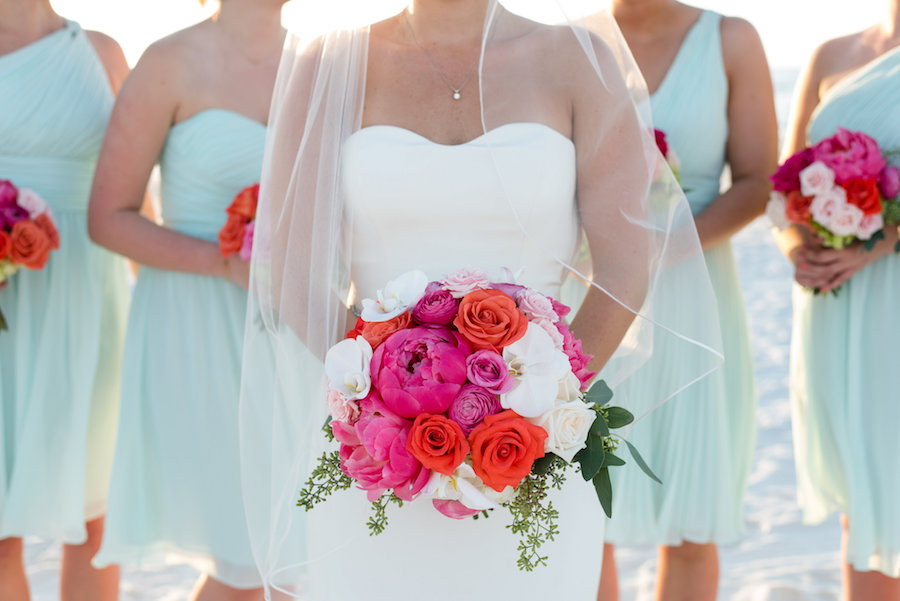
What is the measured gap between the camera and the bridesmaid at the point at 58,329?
3838mm

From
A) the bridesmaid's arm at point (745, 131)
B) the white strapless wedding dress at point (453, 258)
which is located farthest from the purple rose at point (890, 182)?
the white strapless wedding dress at point (453, 258)

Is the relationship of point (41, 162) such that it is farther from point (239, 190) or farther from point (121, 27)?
point (121, 27)

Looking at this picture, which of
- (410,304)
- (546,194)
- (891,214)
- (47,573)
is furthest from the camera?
(47,573)

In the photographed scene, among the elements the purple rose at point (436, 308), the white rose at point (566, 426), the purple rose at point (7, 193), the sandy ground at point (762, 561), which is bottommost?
the sandy ground at point (762, 561)

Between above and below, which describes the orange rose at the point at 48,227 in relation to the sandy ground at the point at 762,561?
above

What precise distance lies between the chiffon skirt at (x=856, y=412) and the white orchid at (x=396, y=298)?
88.0 inches

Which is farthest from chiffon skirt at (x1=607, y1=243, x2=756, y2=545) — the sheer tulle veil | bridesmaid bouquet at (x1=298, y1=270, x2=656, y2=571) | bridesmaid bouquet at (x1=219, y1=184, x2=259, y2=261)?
bridesmaid bouquet at (x1=298, y1=270, x2=656, y2=571)

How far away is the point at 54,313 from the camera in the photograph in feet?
13.0

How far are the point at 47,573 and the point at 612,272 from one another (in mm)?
4105

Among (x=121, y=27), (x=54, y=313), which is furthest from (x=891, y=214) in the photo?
(x=121, y=27)

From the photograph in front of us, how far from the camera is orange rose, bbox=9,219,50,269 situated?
3.63 metres

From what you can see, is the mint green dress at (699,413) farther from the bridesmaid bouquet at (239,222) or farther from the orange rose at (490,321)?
the orange rose at (490,321)

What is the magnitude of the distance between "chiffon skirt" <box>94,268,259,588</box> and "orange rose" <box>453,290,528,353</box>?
1.84 m

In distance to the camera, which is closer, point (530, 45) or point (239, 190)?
point (530, 45)
